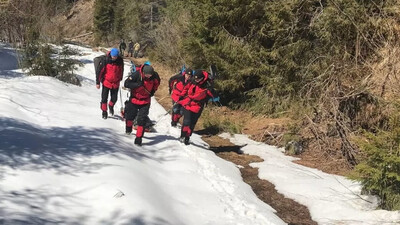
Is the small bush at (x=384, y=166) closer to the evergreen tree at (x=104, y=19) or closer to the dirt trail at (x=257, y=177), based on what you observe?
the dirt trail at (x=257, y=177)

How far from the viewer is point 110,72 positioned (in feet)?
30.6

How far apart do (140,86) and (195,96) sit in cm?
122

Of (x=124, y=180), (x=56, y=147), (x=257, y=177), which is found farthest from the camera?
(x=257, y=177)

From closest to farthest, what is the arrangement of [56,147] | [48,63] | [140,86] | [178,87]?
[56,147] < [140,86] < [178,87] < [48,63]

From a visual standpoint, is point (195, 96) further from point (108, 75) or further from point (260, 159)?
point (108, 75)

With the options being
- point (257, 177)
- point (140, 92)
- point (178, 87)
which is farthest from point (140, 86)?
point (257, 177)

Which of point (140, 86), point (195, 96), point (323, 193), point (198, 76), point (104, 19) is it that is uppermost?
point (104, 19)

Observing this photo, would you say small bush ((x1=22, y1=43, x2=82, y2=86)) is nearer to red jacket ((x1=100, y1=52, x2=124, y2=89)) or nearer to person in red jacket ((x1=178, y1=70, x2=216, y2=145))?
red jacket ((x1=100, y1=52, x2=124, y2=89))

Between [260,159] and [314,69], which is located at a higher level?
[314,69]

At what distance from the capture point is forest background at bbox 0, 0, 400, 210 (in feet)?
23.8

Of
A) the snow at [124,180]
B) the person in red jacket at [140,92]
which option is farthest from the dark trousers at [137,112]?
the snow at [124,180]

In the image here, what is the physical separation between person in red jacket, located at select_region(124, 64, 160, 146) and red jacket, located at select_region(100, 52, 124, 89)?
5.74 feet

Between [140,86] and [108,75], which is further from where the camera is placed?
[108,75]

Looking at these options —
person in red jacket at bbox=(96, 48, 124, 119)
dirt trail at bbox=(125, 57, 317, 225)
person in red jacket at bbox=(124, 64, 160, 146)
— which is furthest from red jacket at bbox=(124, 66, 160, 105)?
dirt trail at bbox=(125, 57, 317, 225)
